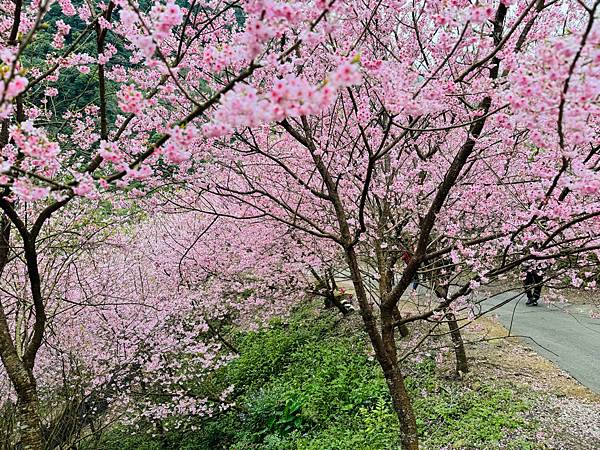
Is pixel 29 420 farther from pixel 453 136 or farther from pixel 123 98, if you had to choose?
pixel 453 136

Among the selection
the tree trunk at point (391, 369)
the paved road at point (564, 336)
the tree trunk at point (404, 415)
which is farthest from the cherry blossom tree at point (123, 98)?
the paved road at point (564, 336)

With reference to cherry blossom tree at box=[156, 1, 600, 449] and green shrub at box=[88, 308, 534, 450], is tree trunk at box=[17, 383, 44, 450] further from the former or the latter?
green shrub at box=[88, 308, 534, 450]

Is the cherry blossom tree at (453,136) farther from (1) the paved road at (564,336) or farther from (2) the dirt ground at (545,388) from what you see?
(1) the paved road at (564,336)

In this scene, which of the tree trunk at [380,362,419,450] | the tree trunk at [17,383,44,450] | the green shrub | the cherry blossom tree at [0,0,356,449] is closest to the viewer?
the cherry blossom tree at [0,0,356,449]

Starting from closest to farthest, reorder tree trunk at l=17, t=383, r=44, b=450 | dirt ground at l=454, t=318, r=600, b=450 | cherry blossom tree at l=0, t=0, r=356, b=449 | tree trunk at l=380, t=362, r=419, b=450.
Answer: cherry blossom tree at l=0, t=0, r=356, b=449, tree trunk at l=17, t=383, r=44, b=450, tree trunk at l=380, t=362, r=419, b=450, dirt ground at l=454, t=318, r=600, b=450

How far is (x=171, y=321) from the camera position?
10.5 metres

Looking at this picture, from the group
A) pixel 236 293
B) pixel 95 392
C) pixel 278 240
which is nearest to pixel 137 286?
pixel 236 293

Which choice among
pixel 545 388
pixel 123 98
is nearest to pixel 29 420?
pixel 123 98

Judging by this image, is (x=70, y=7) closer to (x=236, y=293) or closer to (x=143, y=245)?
(x=236, y=293)

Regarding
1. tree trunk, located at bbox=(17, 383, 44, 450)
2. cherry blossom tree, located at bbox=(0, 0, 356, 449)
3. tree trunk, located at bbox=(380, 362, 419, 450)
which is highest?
cherry blossom tree, located at bbox=(0, 0, 356, 449)

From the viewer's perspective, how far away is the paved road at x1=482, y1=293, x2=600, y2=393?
340 inches

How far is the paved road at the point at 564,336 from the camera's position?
8.63 metres

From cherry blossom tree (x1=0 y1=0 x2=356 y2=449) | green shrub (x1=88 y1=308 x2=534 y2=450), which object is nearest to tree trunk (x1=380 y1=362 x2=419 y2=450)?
cherry blossom tree (x1=0 y1=0 x2=356 y2=449)

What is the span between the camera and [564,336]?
10.4 metres
